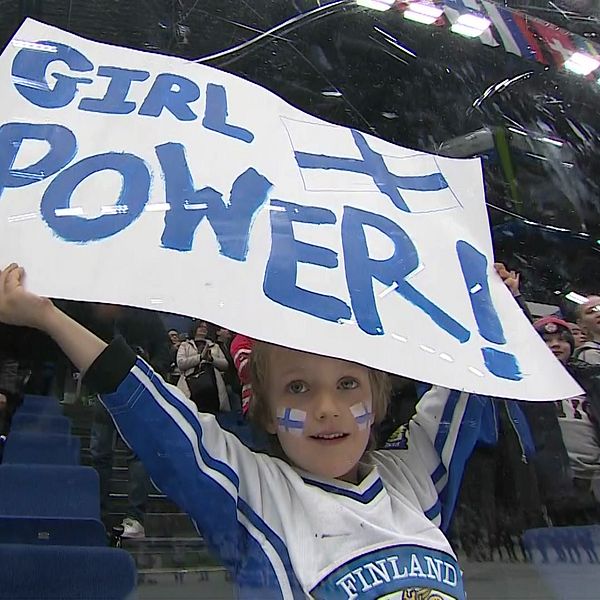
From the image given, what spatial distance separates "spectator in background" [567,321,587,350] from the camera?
1188 mm

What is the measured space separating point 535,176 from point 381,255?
2.05 ft

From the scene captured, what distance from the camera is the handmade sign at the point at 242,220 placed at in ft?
2.65

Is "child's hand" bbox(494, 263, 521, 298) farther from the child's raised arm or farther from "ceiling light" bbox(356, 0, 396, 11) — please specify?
"ceiling light" bbox(356, 0, 396, 11)

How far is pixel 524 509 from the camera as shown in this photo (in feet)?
3.76

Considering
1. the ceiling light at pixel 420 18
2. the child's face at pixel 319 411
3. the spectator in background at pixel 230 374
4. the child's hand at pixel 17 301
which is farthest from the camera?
the ceiling light at pixel 420 18

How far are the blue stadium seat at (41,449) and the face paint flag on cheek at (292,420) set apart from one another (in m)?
0.22

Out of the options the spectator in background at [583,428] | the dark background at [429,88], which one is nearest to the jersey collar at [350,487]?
the spectator in background at [583,428]

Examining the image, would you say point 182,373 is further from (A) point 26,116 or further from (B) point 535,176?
(B) point 535,176

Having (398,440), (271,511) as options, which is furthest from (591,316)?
(271,511)

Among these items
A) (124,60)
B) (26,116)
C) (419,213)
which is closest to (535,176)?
(419,213)

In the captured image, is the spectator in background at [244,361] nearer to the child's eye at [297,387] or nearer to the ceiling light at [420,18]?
the child's eye at [297,387]

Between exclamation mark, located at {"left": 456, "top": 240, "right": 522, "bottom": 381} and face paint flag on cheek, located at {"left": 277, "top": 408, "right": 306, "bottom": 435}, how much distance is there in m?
0.19

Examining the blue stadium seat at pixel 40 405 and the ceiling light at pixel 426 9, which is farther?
the ceiling light at pixel 426 9

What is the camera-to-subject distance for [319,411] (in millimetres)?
874
